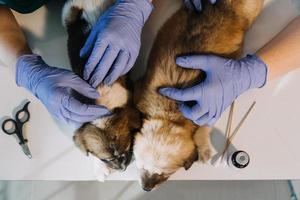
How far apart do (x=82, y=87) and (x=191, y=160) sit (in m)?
0.39

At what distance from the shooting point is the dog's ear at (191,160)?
3.90 ft

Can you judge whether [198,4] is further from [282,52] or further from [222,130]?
[222,130]

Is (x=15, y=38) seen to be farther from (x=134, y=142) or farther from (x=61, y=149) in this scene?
(x=134, y=142)

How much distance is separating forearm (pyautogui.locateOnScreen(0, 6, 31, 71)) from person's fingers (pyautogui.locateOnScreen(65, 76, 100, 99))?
0.25 meters

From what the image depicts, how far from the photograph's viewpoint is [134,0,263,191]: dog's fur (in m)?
1.16

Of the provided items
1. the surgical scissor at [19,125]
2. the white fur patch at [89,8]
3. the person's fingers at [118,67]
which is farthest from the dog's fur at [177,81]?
the surgical scissor at [19,125]

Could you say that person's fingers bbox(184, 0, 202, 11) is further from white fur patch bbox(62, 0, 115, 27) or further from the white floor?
the white floor

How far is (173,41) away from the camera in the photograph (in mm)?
1195

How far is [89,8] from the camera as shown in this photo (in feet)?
4.31

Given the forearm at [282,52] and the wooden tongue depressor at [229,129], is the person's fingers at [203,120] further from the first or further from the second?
the forearm at [282,52]

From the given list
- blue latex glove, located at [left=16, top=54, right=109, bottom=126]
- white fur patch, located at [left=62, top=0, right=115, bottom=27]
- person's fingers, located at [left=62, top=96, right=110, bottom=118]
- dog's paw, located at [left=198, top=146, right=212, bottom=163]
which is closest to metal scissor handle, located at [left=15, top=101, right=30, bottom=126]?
blue latex glove, located at [left=16, top=54, right=109, bottom=126]

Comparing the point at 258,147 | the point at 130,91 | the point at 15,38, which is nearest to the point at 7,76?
the point at 15,38

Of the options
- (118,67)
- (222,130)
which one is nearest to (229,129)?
(222,130)

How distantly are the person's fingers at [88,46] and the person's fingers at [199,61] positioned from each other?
10.3 inches
